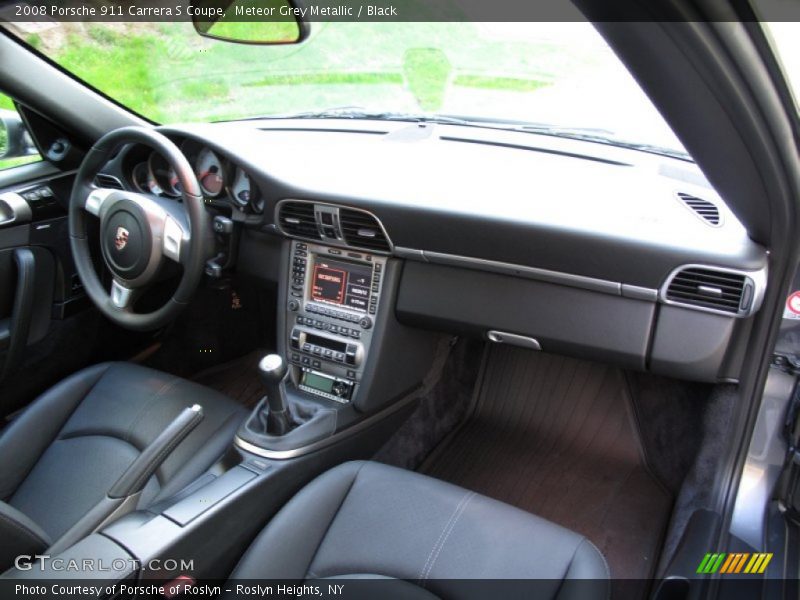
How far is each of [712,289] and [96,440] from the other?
1.87 m

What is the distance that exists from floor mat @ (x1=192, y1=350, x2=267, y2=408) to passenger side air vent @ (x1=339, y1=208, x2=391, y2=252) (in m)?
1.13

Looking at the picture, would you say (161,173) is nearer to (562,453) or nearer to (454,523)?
(454,523)

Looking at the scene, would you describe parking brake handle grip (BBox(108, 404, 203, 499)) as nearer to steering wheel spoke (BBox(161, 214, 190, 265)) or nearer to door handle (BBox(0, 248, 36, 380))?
steering wheel spoke (BBox(161, 214, 190, 265))

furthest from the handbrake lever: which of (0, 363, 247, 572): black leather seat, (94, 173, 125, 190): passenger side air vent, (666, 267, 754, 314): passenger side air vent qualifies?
(666, 267, 754, 314): passenger side air vent

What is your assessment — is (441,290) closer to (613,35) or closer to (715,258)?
(715,258)

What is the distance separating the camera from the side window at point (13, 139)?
2.60 metres

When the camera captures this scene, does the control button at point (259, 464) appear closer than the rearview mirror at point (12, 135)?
Yes

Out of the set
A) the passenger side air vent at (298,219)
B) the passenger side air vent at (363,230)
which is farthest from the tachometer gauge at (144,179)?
the passenger side air vent at (363,230)

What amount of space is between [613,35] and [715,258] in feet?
2.86

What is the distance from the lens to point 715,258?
5.28ft

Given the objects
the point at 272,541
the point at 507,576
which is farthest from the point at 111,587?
the point at 507,576

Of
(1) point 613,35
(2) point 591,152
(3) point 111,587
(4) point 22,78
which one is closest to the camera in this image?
(1) point 613,35

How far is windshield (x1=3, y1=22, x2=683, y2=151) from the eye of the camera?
84.0 inches

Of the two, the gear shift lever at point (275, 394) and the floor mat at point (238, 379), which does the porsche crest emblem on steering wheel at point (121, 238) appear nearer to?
the gear shift lever at point (275, 394)
